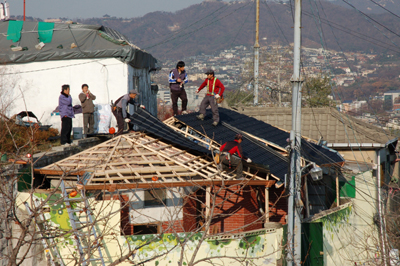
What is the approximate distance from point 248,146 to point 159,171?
3.86 metres

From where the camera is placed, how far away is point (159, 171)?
1248 cm

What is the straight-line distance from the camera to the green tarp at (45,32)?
20.5m

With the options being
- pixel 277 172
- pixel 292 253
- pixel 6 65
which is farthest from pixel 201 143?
pixel 6 65

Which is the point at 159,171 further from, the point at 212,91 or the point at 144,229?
the point at 212,91

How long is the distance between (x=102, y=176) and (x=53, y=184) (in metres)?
1.88

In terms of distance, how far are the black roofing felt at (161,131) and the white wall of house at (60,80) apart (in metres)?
5.49

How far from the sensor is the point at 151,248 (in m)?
12.1

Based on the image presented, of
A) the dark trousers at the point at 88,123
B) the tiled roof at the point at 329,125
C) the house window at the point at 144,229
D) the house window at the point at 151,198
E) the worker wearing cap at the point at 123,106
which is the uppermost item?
the worker wearing cap at the point at 123,106

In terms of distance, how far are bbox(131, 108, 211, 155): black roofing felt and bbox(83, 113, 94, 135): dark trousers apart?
4018 mm

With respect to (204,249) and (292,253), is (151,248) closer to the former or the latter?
(204,249)

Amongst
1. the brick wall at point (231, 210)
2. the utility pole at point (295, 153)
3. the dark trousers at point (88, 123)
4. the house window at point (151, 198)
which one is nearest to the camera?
the utility pole at point (295, 153)

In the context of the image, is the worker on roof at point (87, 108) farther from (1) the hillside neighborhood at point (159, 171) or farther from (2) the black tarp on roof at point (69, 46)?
(2) the black tarp on roof at point (69, 46)

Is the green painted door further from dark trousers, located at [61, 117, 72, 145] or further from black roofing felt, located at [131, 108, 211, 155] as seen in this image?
dark trousers, located at [61, 117, 72, 145]

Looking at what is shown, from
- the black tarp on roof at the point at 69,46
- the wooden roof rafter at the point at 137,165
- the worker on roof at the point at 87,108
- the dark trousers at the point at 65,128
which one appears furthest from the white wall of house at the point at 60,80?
the wooden roof rafter at the point at 137,165
